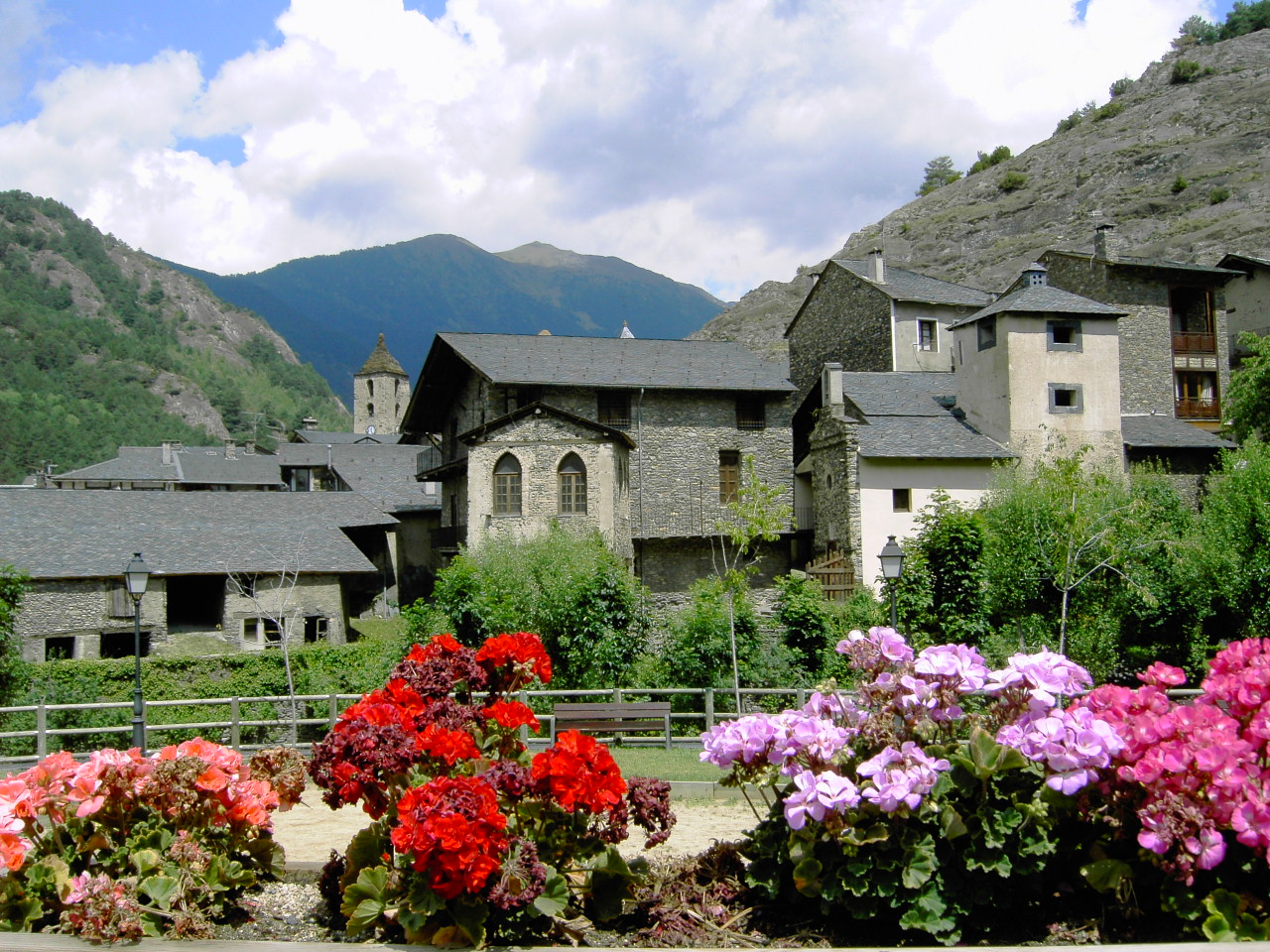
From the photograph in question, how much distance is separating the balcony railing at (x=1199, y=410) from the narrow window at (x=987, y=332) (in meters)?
12.8

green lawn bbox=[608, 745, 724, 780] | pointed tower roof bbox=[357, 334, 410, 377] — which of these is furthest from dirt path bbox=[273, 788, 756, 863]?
pointed tower roof bbox=[357, 334, 410, 377]

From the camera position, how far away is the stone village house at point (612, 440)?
29.3 m

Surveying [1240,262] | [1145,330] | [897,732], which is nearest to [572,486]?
[897,732]

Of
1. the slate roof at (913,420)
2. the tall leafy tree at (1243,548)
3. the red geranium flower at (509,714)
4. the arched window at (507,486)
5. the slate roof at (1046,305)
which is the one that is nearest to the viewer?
the red geranium flower at (509,714)

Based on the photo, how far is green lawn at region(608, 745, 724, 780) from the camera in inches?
503

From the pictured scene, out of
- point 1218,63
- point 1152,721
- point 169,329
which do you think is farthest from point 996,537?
point 169,329

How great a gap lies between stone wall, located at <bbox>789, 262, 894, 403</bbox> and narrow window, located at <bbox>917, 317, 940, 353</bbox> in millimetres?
1556

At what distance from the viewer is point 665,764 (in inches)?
559

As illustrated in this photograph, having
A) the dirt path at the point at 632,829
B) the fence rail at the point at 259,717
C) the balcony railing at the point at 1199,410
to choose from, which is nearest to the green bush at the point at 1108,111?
the balcony railing at the point at 1199,410

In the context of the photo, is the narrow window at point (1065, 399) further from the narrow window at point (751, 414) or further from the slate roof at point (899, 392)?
the narrow window at point (751, 414)

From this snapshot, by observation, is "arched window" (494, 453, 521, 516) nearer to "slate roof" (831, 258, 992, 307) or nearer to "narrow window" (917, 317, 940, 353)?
"slate roof" (831, 258, 992, 307)

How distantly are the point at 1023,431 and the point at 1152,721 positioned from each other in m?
29.5

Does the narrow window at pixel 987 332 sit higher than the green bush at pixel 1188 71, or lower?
lower

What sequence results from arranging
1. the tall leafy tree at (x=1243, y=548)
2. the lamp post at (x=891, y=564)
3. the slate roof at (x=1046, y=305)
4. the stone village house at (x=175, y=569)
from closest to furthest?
1. the lamp post at (x=891, y=564)
2. the tall leafy tree at (x=1243, y=548)
3. the stone village house at (x=175, y=569)
4. the slate roof at (x=1046, y=305)
